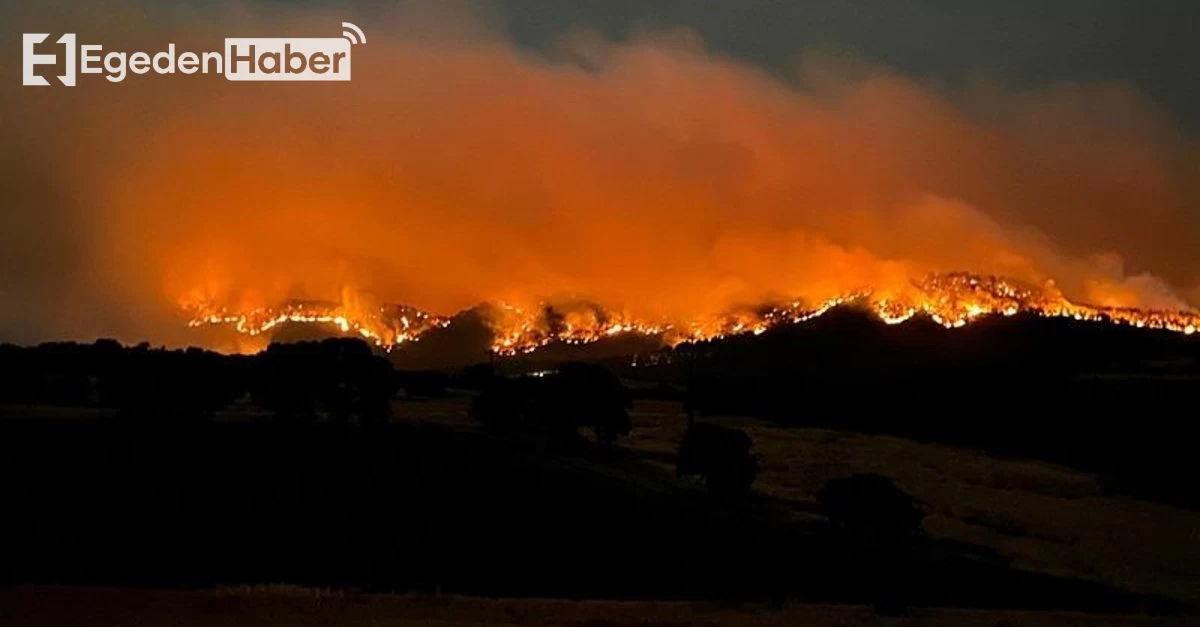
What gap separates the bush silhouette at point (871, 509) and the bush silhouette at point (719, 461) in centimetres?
595

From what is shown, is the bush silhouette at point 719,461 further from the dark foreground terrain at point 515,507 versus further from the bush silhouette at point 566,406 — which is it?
the bush silhouette at point 566,406

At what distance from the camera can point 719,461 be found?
215 feet

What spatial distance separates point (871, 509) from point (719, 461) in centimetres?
926

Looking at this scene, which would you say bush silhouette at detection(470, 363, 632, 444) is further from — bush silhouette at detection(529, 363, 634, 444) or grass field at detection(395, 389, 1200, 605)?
grass field at detection(395, 389, 1200, 605)

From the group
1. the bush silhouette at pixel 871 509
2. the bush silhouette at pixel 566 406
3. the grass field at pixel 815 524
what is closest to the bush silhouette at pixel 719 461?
the grass field at pixel 815 524

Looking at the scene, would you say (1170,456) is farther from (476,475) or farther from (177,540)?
(177,540)

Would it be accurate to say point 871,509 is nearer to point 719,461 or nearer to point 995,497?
point 719,461

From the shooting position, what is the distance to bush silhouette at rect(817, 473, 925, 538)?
5734 cm

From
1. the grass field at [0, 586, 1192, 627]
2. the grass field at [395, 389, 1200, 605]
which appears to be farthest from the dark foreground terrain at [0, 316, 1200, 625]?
the grass field at [395, 389, 1200, 605]

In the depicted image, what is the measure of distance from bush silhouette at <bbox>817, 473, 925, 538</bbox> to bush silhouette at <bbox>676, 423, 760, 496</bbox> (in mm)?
5952

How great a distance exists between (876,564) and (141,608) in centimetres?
2835

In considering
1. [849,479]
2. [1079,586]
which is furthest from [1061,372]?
[1079,586]

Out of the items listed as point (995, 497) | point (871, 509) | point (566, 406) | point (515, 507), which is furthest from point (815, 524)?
point (566, 406)

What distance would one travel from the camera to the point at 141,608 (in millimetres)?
23438
